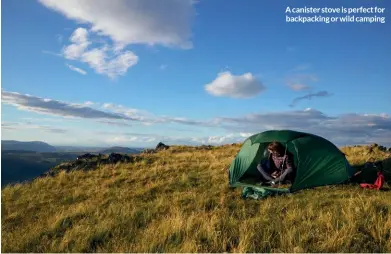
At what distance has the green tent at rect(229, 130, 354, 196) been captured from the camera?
44.5 ft

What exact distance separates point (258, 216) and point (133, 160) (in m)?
16.7

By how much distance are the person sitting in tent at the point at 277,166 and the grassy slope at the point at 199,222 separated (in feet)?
4.75

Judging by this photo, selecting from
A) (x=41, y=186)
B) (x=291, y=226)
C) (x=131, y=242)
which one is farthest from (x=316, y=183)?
(x=41, y=186)

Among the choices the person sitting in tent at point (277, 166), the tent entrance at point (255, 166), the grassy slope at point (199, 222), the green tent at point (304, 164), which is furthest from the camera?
the tent entrance at point (255, 166)

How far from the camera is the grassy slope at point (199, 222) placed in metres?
7.57

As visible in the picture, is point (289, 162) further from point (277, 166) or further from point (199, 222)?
point (199, 222)

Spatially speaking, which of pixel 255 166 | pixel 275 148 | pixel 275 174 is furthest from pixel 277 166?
pixel 255 166

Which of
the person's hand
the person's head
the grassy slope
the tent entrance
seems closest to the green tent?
the tent entrance

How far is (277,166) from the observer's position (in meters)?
15.1

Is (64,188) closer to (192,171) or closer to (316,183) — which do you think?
(192,171)

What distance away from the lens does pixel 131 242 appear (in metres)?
8.12

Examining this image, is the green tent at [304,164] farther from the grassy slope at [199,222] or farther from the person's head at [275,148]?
the grassy slope at [199,222]

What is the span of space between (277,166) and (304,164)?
1410mm

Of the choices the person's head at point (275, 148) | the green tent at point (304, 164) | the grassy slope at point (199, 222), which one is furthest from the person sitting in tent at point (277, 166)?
the grassy slope at point (199, 222)
